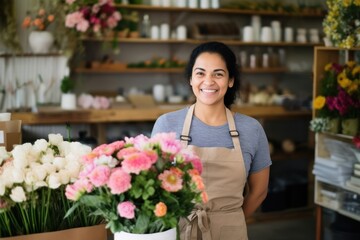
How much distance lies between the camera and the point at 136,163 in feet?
4.25

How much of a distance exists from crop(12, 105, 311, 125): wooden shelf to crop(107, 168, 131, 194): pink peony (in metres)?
3.19

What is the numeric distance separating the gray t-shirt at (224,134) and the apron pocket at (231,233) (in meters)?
0.26

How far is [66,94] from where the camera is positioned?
4.81 metres

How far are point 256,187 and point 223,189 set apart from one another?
266mm

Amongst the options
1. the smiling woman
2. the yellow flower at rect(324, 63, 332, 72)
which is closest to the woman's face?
the smiling woman

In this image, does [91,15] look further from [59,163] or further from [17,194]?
[17,194]

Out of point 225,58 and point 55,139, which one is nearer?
point 55,139

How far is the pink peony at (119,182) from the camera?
1285 mm

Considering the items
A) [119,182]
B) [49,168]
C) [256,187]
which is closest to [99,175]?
[119,182]

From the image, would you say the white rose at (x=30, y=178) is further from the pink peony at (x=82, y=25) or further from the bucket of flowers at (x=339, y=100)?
the pink peony at (x=82, y=25)

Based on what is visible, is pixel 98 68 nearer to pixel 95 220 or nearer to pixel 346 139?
pixel 346 139

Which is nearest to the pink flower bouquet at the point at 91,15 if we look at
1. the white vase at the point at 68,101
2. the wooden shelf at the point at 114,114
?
the white vase at the point at 68,101

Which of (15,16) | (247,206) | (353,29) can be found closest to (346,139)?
(353,29)

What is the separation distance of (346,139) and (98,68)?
2512 mm
